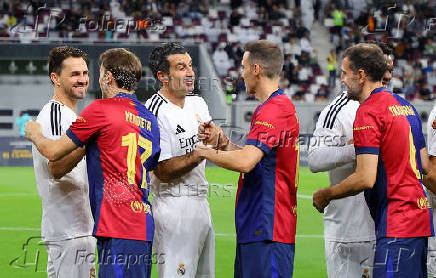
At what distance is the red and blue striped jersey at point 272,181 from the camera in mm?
4898

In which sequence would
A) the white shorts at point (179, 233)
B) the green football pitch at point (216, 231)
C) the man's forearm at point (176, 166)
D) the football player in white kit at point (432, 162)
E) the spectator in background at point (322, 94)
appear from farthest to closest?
the spectator in background at point (322, 94) → the green football pitch at point (216, 231) → the football player in white kit at point (432, 162) → the white shorts at point (179, 233) → the man's forearm at point (176, 166)

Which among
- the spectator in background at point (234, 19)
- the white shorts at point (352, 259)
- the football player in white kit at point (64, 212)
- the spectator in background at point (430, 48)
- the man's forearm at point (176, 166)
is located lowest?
the white shorts at point (352, 259)

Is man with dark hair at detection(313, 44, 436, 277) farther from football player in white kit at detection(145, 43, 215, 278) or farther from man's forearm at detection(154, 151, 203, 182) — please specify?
football player in white kit at detection(145, 43, 215, 278)

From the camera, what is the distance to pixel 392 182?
4918 millimetres

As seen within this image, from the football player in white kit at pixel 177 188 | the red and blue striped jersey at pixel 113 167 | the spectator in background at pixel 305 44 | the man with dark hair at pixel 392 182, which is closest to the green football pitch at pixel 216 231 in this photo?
the football player in white kit at pixel 177 188

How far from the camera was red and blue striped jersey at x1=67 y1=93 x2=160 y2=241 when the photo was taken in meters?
4.82

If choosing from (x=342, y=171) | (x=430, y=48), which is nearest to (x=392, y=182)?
(x=342, y=171)

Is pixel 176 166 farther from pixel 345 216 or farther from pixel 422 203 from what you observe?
pixel 422 203

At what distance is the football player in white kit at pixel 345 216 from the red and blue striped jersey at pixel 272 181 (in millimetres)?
590

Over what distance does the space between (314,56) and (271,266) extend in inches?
1048

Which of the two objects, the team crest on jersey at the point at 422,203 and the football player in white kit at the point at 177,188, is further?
the football player in white kit at the point at 177,188

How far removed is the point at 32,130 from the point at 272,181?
1710 millimetres

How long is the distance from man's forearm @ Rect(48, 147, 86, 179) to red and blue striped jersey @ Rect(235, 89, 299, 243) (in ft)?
3.83

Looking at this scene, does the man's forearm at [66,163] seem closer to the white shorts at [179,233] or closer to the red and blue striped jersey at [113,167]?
the red and blue striped jersey at [113,167]
